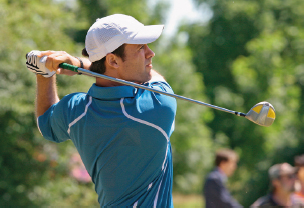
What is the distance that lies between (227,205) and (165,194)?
3.39 metres

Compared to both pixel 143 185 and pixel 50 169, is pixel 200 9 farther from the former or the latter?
pixel 143 185

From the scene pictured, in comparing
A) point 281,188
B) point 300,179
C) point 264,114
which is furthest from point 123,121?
point 300,179

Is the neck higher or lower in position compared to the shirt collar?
lower

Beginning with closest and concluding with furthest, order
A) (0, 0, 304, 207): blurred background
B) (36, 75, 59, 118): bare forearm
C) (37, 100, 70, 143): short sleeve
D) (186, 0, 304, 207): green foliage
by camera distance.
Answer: (37, 100, 70, 143): short sleeve
(36, 75, 59, 118): bare forearm
(0, 0, 304, 207): blurred background
(186, 0, 304, 207): green foliage

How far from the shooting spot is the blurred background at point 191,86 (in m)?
7.89

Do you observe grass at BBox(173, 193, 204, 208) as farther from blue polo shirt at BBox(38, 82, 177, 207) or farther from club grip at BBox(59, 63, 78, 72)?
club grip at BBox(59, 63, 78, 72)

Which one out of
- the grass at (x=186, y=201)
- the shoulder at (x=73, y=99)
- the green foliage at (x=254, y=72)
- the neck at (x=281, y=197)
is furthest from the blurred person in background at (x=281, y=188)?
the grass at (x=186, y=201)

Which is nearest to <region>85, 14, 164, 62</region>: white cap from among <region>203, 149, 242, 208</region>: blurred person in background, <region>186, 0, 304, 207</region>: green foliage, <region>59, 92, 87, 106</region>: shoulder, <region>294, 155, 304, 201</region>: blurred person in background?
<region>59, 92, 87, 106</region>: shoulder

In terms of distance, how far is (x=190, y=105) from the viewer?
1703 centimetres

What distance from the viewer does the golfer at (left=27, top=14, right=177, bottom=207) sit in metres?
1.95

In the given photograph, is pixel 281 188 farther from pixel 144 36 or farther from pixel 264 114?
pixel 144 36

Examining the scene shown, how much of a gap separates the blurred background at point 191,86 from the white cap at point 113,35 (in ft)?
18.6

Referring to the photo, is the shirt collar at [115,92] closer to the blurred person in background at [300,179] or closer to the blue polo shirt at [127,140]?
the blue polo shirt at [127,140]

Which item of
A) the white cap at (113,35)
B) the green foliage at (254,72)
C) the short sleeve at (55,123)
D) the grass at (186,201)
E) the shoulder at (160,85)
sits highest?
the white cap at (113,35)
